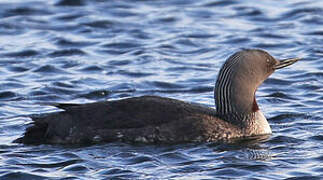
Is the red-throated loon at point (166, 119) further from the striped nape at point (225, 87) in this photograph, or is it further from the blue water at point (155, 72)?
the blue water at point (155, 72)

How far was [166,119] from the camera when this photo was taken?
32.6ft

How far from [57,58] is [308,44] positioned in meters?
4.00

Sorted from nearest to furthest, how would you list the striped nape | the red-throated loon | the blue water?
the blue water, the red-throated loon, the striped nape

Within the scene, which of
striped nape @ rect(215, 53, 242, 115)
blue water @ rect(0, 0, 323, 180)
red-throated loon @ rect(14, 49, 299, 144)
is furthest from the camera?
striped nape @ rect(215, 53, 242, 115)

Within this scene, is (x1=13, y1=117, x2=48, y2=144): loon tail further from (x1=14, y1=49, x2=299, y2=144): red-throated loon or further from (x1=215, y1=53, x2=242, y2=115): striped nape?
(x1=215, y1=53, x2=242, y2=115): striped nape

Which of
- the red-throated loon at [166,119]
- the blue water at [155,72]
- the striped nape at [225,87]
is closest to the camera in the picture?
the blue water at [155,72]

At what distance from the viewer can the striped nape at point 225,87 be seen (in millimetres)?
10195

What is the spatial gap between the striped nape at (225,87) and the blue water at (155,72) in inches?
20.9

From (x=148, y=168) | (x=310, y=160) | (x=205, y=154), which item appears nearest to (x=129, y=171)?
(x=148, y=168)

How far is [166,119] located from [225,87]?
30.3 inches

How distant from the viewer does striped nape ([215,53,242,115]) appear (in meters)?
10.2

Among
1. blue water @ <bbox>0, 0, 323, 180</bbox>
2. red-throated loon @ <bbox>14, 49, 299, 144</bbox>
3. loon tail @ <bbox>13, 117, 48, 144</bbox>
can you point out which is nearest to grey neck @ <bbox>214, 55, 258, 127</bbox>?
red-throated loon @ <bbox>14, 49, 299, 144</bbox>

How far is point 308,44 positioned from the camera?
15.2 m

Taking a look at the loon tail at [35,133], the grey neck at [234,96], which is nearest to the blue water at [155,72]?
the loon tail at [35,133]
